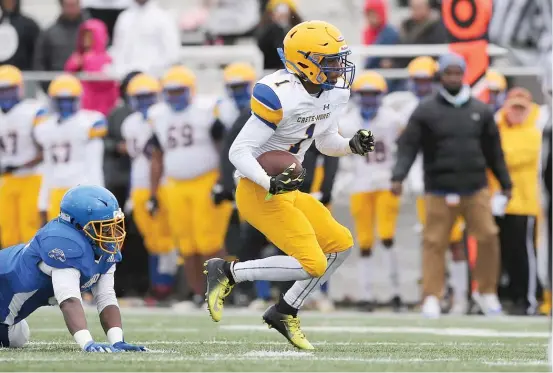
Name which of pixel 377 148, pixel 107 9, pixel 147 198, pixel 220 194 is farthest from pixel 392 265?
pixel 107 9

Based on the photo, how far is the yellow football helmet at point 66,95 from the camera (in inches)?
496

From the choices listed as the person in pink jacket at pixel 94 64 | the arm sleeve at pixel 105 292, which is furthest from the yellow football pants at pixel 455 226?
the arm sleeve at pixel 105 292

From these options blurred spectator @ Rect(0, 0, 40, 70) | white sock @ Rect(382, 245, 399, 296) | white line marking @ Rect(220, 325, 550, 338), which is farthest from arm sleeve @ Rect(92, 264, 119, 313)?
blurred spectator @ Rect(0, 0, 40, 70)

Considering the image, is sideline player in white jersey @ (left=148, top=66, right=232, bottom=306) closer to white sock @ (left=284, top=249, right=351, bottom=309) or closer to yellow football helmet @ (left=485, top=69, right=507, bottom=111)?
yellow football helmet @ (left=485, top=69, right=507, bottom=111)

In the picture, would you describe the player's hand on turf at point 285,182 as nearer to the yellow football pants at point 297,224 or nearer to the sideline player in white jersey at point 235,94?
the yellow football pants at point 297,224

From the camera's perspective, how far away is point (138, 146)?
502 inches

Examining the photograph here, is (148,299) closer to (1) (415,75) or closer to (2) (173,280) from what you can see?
(2) (173,280)

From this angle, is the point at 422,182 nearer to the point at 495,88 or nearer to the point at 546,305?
the point at 495,88

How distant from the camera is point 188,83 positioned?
12.4 meters

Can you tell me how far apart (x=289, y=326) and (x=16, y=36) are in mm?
7807

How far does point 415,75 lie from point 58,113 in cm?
309

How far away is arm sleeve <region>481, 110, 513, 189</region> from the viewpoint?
11.2 meters

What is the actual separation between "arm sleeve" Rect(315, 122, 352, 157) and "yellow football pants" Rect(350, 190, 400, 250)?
439 cm

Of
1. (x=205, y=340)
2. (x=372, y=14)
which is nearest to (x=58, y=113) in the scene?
(x=372, y=14)
